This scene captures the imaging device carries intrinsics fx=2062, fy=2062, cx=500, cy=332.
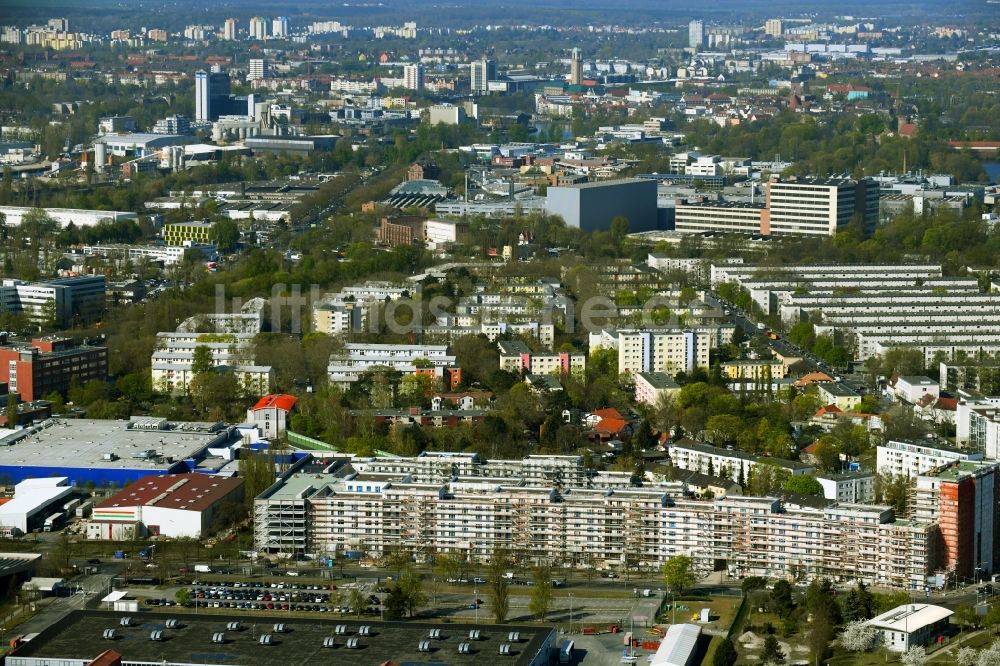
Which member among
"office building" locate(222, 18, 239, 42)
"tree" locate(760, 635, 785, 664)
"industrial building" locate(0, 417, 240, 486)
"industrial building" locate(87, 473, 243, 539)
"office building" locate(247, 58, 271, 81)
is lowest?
"tree" locate(760, 635, 785, 664)

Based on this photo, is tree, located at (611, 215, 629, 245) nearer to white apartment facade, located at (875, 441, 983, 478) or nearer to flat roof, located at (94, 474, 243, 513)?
white apartment facade, located at (875, 441, 983, 478)

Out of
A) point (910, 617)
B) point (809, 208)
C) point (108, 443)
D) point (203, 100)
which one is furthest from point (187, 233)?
point (203, 100)

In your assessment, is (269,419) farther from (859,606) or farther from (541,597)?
(859,606)

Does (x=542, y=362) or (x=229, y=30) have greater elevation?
(x=229, y=30)

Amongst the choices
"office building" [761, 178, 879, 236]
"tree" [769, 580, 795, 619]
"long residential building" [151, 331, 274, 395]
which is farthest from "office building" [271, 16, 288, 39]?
"tree" [769, 580, 795, 619]

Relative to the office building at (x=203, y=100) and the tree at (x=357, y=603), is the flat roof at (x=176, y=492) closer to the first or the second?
the tree at (x=357, y=603)

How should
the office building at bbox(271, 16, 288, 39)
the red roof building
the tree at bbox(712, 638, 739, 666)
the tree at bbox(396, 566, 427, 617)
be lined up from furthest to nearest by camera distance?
the office building at bbox(271, 16, 288, 39) < the red roof building < the tree at bbox(396, 566, 427, 617) < the tree at bbox(712, 638, 739, 666)
